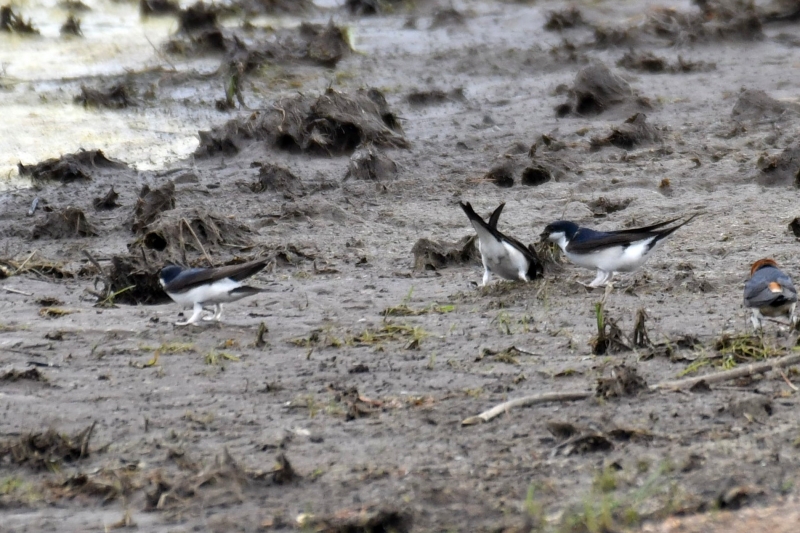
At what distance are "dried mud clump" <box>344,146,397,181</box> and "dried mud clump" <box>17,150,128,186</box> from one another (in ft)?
7.74

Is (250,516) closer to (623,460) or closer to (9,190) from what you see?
(623,460)

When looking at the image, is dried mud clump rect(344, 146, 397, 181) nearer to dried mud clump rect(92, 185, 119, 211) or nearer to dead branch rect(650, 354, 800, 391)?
dried mud clump rect(92, 185, 119, 211)

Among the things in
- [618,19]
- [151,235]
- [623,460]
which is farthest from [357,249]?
[618,19]

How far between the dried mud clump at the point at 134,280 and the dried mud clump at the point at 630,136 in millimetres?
4740

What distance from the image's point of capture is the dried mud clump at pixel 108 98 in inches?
535

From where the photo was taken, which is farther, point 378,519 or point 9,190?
point 9,190

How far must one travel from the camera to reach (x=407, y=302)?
25.2 feet

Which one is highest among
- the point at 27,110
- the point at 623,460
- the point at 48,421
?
the point at 623,460

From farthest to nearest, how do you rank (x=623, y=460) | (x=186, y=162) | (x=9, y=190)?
(x=186, y=162), (x=9, y=190), (x=623, y=460)

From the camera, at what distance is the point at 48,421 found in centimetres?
559

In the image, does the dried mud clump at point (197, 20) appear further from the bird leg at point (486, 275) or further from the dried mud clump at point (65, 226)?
the bird leg at point (486, 275)

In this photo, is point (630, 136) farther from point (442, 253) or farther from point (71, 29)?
point (71, 29)

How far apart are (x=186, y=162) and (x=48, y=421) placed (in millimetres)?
6320

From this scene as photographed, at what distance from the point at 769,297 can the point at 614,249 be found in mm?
1744
